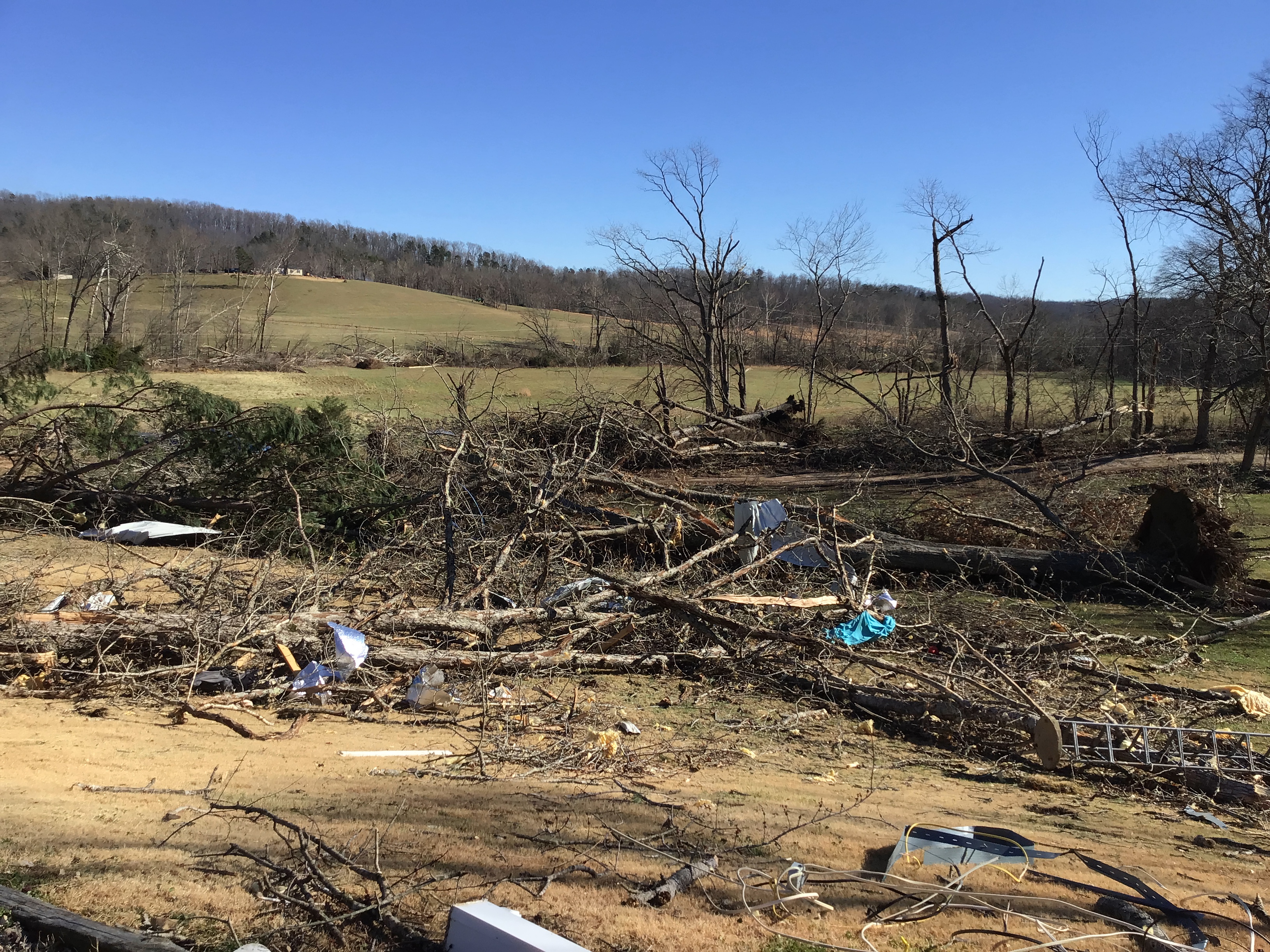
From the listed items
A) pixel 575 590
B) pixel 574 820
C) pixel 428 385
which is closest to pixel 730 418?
pixel 575 590

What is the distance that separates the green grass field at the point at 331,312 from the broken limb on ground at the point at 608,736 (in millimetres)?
33031

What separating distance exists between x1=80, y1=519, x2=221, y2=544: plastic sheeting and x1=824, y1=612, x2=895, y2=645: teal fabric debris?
5.90 metres

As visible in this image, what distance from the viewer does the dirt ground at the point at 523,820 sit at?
8.98 feet

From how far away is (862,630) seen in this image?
20.3 ft

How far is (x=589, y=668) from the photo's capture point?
6.04 metres

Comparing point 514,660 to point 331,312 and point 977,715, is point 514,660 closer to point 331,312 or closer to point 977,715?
point 977,715

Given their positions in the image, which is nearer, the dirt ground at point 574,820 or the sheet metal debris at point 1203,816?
the dirt ground at point 574,820

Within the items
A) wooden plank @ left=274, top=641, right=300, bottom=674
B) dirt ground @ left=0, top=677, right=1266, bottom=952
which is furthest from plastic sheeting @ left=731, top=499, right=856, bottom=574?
wooden plank @ left=274, top=641, right=300, bottom=674

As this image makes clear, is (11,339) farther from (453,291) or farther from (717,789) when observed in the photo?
(453,291)

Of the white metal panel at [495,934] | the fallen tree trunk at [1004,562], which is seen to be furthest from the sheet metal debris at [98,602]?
the fallen tree trunk at [1004,562]

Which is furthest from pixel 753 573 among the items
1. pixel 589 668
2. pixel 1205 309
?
pixel 1205 309

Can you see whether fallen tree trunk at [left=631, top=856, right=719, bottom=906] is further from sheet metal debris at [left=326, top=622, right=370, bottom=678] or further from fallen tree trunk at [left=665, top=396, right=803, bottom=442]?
fallen tree trunk at [left=665, top=396, right=803, bottom=442]

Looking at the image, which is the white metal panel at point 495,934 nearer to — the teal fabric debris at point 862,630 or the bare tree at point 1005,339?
the teal fabric debris at point 862,630

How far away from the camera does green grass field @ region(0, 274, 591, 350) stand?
130 ft
